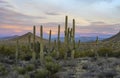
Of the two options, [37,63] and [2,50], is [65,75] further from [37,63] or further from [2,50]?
[2,50]

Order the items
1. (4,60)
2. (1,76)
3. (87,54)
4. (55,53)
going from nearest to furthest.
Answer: (1,76)
(4,60)
(55,53)
(87,54)

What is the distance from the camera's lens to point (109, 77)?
20.8 m

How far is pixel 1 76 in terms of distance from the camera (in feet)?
76.4

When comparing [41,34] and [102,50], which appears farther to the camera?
[102,50]

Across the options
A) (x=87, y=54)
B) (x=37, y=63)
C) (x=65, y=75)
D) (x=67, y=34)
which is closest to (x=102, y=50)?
(x=87, y=54)

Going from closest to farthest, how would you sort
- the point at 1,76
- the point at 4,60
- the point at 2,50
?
the point at 1,76 < the point at 4,60 < the point at 2,50

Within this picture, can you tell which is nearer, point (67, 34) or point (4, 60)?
point (67, 34)

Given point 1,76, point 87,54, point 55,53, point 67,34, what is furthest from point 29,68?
point 87,54

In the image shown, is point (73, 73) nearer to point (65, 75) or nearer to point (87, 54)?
point (65, 75)

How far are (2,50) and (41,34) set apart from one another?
52.1 ft

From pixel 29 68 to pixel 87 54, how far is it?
17155 millimetres

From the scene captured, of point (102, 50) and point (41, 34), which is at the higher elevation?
point (41, 34)

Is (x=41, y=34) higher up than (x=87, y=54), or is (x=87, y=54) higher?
(x=41, y=34)

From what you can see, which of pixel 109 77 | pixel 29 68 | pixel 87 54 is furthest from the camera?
pixel 87 54
